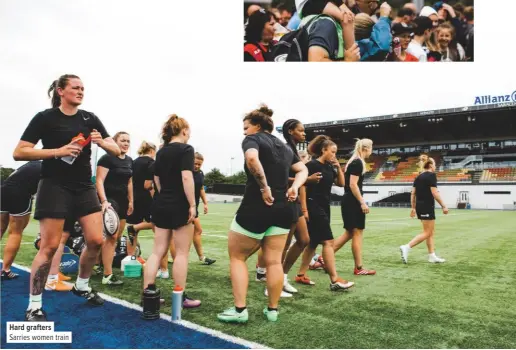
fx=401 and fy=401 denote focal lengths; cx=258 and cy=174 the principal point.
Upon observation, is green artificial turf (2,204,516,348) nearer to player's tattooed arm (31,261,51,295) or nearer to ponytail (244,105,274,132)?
player's tattooed arm (31,261,51,295)

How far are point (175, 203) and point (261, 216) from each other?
2.94ft

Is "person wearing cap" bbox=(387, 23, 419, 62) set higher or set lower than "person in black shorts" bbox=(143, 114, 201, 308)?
higher

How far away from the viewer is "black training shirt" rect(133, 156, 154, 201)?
586 cm

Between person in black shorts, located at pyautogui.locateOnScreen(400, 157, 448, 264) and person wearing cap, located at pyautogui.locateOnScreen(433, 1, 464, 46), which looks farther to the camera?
person in black shorts, located at pyautogui.locateOnScreen(400, 157, 448, 264)

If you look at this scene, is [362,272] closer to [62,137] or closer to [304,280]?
[304,280]

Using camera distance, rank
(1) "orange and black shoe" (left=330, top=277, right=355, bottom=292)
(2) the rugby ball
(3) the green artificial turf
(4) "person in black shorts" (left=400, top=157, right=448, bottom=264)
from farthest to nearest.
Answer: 1. (4) "person in black shorts" (left=400, top=157, right=448, bottom=264)
2. (1) "orange and black shoe" (left=330, top=277, right=355, bottom=292)
3. (2) the rugby ball
4. (3) the green artificial turf

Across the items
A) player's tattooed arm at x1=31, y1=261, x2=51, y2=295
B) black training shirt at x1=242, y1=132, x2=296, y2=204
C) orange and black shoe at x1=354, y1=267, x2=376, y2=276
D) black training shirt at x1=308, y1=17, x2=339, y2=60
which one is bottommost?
orange and black shoe at x1=354, y1=267, x2=376, y2=276

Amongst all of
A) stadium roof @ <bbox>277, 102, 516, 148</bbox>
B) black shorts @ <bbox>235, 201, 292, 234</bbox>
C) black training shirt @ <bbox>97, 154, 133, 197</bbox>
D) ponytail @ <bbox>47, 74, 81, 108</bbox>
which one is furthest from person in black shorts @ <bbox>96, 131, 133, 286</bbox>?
stadium roof @ <bbox>277, 102, 516, 148</bbox>

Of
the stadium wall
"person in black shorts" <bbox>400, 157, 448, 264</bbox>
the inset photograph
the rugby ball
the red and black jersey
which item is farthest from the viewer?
the stadium wall

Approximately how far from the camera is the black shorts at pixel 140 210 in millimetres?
5898

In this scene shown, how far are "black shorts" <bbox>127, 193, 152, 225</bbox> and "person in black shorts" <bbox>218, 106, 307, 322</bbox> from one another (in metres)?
2.79

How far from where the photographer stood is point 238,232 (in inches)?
137

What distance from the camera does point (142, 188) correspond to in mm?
5926

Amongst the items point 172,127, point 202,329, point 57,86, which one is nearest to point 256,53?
point 172,127
